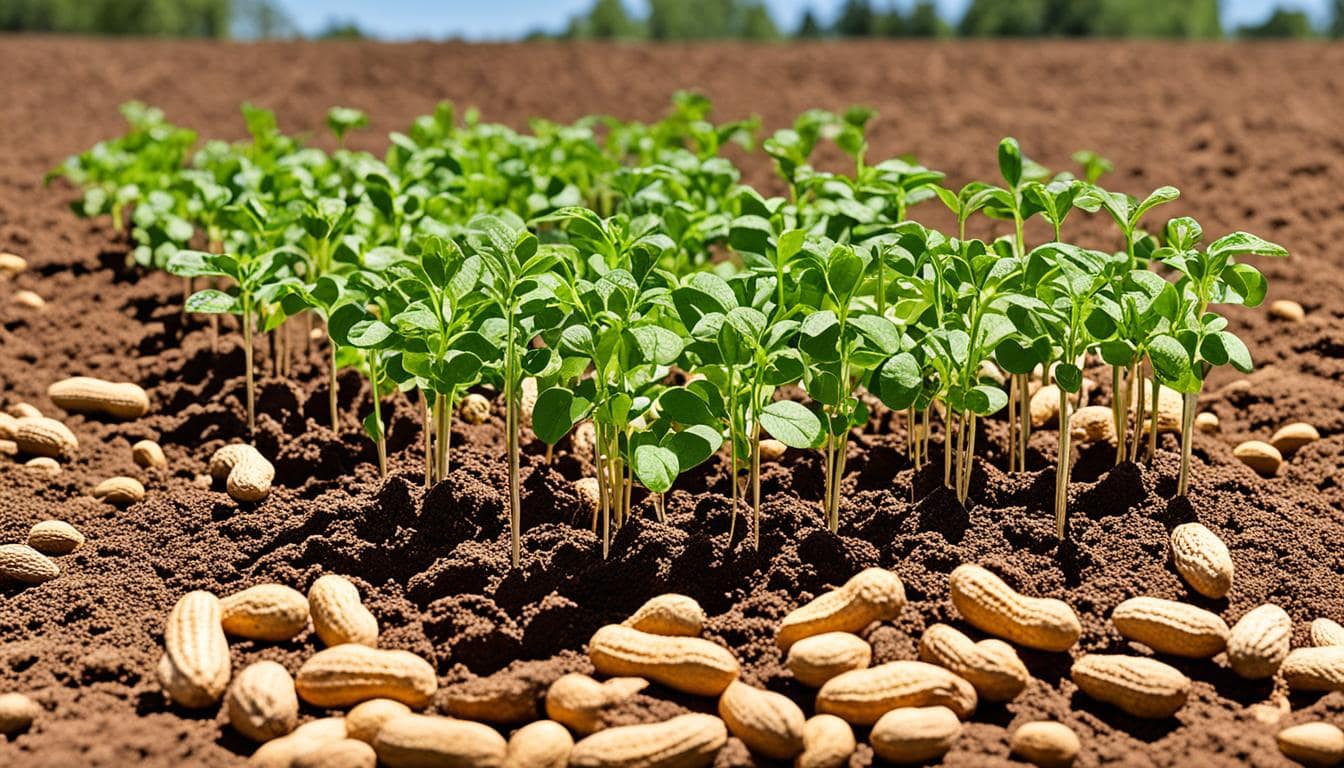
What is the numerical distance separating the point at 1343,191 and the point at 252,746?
5.85 metres

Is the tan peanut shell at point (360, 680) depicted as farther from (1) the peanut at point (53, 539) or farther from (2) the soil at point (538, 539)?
(1) the peanut at point (53, 539)

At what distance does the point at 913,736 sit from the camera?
2.45 meters

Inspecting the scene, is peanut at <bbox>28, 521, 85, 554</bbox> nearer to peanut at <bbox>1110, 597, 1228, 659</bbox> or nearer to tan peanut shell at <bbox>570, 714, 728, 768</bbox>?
tan peanut shell at <bbox>570, 714, 728, 768</bbox>

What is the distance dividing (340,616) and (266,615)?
17 cm

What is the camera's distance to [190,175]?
4.89 m

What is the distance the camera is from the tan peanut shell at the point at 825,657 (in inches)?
103

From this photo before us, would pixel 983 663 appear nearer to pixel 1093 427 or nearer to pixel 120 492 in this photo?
pixel 1093 427

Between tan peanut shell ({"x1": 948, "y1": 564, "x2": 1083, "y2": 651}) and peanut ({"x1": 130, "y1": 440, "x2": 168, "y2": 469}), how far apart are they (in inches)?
92.1

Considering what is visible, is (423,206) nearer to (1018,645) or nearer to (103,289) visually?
(103,289)

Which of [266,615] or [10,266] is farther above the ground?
[10,266]

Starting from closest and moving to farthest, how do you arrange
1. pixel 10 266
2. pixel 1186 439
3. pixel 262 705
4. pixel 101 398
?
1. pixel 262 705
2. pixel 1186 439
3. pixel 101 398
4. pixel 10 266

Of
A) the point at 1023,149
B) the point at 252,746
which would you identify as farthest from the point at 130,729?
the point at 1023,149

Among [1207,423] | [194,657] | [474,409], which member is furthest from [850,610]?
[1207,423]

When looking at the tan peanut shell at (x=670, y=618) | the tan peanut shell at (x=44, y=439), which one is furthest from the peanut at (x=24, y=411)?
the tan peanut shell at (x=670, y=618)
